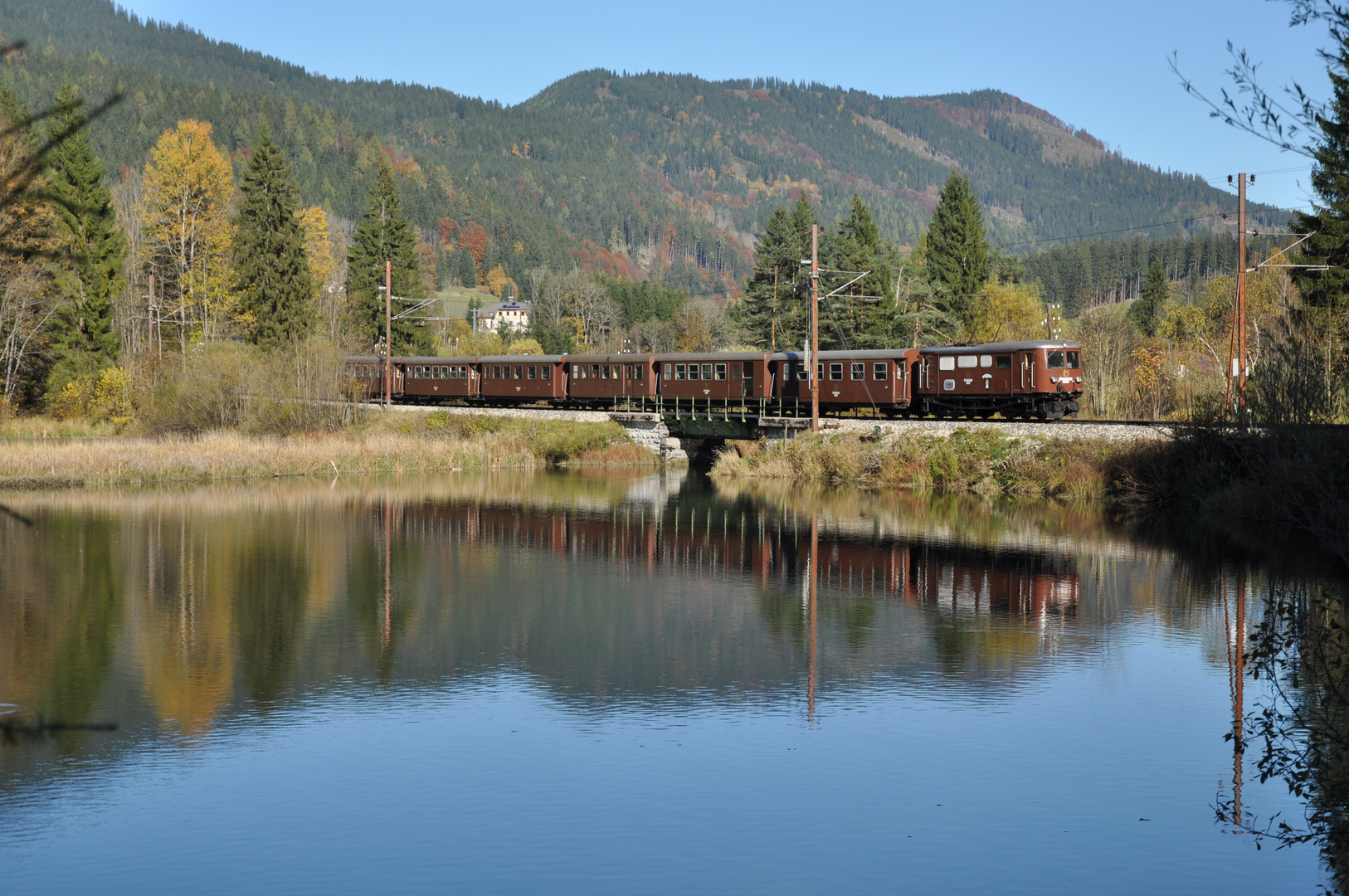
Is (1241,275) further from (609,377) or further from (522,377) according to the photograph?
(522,377)

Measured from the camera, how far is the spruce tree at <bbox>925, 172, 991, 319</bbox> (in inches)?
3046

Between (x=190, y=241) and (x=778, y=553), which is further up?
(x=190, y=241)

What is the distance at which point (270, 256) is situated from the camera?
203ft

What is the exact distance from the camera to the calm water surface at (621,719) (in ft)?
30.5

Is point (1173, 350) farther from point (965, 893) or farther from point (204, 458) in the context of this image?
point (965, 893)

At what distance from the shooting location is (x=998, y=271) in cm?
8731

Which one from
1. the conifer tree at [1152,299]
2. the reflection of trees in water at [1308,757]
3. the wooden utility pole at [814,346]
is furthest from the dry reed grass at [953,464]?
the conifer tree at [1152,299]

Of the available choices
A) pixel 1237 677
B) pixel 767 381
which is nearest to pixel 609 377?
pixel 767 381

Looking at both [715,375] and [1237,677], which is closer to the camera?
[1237,677]

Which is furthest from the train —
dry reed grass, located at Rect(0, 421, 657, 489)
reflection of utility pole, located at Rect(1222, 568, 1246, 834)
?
reflection of utility pole, located at Rect(1222, 568, 1246, 834)

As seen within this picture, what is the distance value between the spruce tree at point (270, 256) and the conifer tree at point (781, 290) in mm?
25562

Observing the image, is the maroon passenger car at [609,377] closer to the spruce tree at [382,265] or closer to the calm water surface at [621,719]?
the spruce tree at [382,265]

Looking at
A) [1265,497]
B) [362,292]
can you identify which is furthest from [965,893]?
[362,292]

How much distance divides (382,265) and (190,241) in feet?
36.4
